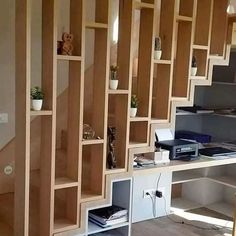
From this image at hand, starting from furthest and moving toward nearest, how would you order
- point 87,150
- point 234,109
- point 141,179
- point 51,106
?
1. point 234,109
2. point 141,179
3. point 87,150
4. point 51,106

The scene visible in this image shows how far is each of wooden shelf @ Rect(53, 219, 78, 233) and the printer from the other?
1.15 m

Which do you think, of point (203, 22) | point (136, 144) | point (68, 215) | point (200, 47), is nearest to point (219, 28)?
point (203, 22)

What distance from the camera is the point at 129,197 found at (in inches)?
133

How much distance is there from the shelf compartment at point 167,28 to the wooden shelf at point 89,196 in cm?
121

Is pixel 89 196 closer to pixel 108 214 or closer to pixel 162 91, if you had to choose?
pixel 108 214

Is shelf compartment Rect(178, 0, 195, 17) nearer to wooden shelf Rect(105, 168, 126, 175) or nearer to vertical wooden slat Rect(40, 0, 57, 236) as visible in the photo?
vertical wooden slat Rect(40, 0, 57, 236)

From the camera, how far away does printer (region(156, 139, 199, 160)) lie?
12.0ft

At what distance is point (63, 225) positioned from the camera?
2.99 m

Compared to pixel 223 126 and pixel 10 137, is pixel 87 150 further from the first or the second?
pixel 223 126

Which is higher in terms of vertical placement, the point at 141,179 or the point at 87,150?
the point at 87,150

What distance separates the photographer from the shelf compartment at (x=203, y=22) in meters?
3.52

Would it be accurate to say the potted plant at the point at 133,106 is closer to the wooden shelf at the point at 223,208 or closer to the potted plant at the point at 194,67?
the potted plant at the point at 194,67

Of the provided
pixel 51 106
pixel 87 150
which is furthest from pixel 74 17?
pixel 87 150

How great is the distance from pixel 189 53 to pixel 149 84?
20.4 inches
